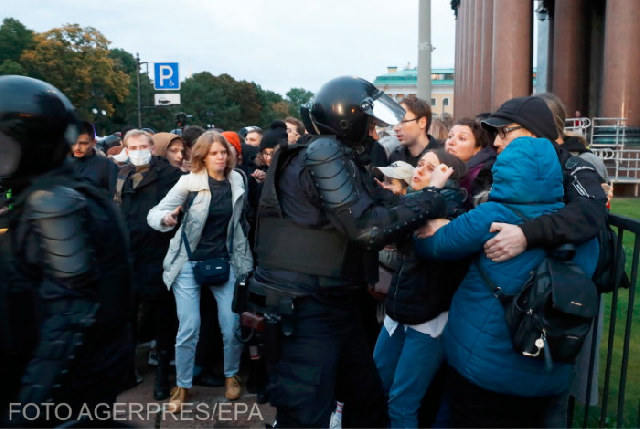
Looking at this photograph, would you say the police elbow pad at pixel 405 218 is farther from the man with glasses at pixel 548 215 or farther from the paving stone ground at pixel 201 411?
the paving stone ground at pixel 201 411

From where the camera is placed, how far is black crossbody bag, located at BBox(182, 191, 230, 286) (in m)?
4.16

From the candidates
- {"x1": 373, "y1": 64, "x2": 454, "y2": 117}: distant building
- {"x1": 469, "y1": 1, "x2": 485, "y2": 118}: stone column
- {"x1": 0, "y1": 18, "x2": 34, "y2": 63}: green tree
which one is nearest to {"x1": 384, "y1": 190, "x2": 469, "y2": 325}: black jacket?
{"x1": 469, "y1": 1, "x2": 485, "y2": 118}: stone column

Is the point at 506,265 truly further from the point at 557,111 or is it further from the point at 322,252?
the point at 557,111

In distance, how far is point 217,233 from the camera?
429 cm

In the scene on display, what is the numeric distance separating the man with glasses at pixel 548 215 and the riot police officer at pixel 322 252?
1.27 ft

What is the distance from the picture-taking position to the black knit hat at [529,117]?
2.64 meters

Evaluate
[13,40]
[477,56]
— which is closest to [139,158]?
[477,56]

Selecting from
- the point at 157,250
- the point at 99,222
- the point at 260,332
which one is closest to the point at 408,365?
the point at 260,332

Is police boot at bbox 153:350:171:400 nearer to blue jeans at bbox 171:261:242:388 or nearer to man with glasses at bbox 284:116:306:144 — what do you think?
blue jeans at bbox 171:261:242:388

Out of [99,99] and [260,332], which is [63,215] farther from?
[99,99]

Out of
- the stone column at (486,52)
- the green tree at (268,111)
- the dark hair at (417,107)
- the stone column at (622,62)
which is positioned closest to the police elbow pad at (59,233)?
the dark hair at (417,107)

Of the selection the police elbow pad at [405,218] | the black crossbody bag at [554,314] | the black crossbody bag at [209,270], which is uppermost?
the police elbow pad at [405,218]

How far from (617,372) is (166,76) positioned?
19.3 meters

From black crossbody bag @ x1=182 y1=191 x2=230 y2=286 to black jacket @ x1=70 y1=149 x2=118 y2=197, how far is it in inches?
43.5
